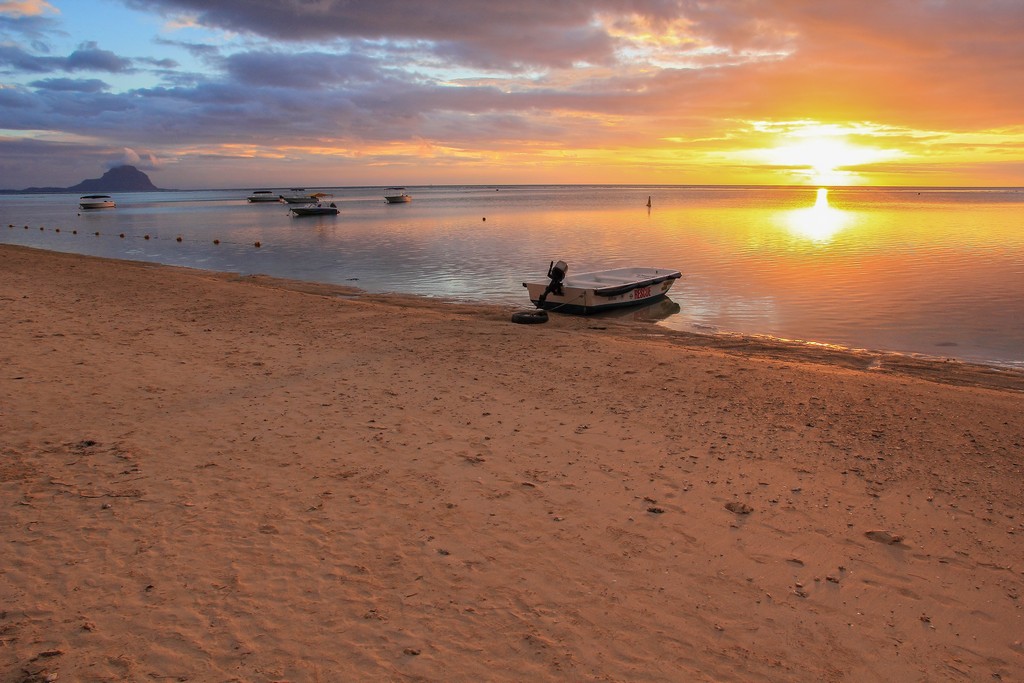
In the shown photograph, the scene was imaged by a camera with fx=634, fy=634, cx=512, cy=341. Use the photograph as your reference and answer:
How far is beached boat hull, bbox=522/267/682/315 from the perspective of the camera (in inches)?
675

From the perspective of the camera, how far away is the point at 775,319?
1753 centimetres

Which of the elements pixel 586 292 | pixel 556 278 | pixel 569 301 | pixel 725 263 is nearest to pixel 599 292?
pixel 586 292

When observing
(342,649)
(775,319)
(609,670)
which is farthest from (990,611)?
(775,319)

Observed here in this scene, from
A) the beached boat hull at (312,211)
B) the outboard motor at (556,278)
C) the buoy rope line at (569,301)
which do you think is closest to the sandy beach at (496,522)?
the outboard motor at (556,278)

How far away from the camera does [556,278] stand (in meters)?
16.8

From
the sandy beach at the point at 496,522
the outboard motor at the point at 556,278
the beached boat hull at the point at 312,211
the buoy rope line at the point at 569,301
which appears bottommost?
the sandy beach at the point at 496,522

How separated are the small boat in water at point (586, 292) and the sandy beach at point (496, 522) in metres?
6.87

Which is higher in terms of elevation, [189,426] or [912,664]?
[189,426]

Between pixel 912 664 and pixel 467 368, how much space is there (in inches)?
290

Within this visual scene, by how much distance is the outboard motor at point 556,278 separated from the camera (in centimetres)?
1669

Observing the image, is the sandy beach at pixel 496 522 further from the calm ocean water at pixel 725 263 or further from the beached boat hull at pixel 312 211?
the beached boat hull at pixel 312 211

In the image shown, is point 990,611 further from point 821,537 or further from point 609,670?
point 609,670

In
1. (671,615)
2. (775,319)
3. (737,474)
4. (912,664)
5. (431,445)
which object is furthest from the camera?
(775,319)

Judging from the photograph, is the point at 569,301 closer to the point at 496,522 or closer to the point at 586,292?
the point at 586,292
